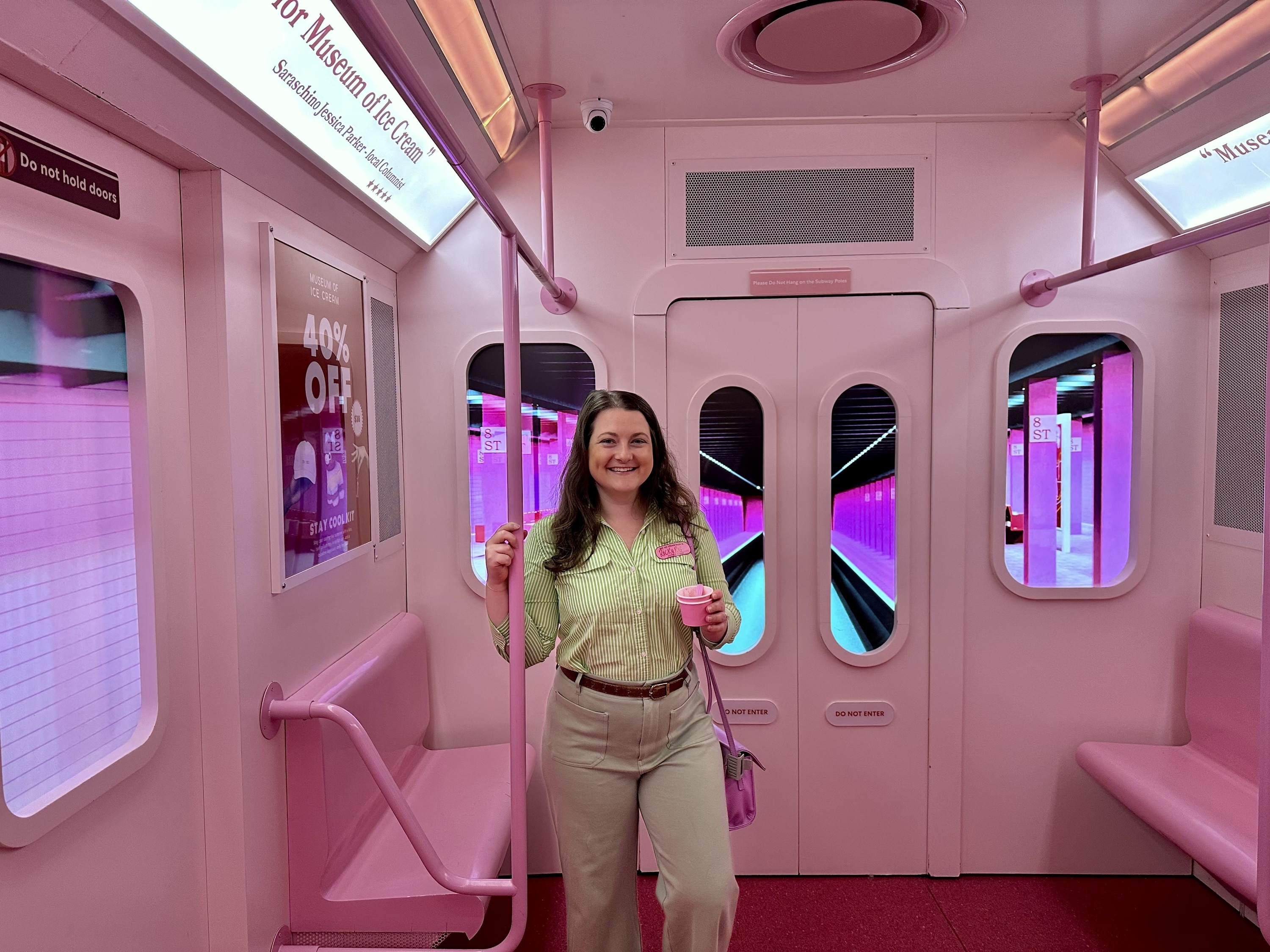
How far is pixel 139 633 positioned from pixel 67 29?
1218mm

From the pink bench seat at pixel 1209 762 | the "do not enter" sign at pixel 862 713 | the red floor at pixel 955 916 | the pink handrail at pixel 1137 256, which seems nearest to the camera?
the pink handrail at pixel 1137 256

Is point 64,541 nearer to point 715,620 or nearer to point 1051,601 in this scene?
point 715,620

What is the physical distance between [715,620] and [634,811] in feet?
1.84

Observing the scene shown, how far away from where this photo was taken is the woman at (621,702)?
6.46 ft

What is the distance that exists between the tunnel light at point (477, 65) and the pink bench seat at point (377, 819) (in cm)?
191

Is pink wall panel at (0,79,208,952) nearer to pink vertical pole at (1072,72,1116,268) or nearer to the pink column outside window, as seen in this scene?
pink vertical pole at (1072,72,1116,268)

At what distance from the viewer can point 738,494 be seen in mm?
3205

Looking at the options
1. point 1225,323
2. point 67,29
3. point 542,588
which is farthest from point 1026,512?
point 67,29

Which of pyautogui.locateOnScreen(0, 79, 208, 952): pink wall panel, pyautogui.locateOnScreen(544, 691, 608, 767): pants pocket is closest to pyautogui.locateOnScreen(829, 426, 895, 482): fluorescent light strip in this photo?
pyautogui.locateOnScreen(544, 691, 608, 767): pants pocket

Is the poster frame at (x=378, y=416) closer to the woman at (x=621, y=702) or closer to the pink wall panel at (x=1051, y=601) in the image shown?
the woman at (x=621, y=702)

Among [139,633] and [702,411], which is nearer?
[139,633]

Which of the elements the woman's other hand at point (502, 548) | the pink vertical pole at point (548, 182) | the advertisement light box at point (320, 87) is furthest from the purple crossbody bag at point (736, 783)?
the advertisement light box at point (320, 87)

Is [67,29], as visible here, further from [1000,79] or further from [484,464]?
[1000,79]

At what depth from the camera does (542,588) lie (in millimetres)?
2139
